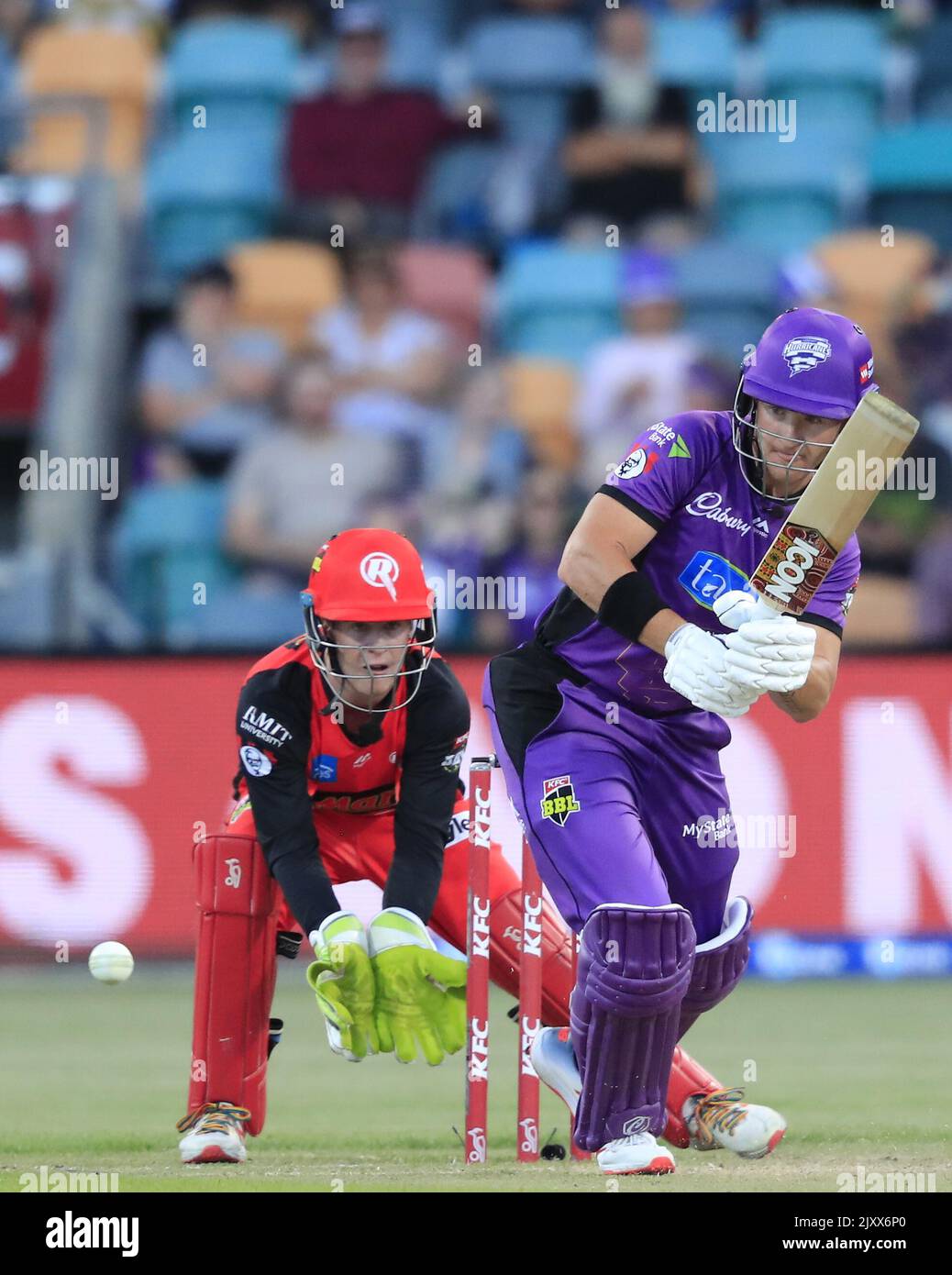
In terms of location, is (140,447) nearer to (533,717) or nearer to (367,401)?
(367,401)

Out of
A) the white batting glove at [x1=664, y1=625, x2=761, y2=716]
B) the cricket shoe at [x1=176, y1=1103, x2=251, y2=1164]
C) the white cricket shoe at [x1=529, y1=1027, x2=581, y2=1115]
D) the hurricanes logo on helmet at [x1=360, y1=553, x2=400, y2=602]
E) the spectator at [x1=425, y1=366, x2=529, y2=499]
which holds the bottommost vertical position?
the cricket shoe at [x1=176, y1=1103, x2=251, y2=1164]

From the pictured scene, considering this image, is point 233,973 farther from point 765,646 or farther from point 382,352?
point 382,352

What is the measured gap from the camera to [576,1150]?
5719mm

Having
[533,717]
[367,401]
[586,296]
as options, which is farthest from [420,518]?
[533,717]

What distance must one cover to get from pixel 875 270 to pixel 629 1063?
9270 millimetres

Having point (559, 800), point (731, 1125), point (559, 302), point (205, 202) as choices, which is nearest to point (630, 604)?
point (559, 800)

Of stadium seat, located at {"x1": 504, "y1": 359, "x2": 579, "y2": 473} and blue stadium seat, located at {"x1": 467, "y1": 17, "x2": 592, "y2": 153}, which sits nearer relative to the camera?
stadium seat, located at {"x1": 504, "y1": 359, "x2": 579, "y2": 473}

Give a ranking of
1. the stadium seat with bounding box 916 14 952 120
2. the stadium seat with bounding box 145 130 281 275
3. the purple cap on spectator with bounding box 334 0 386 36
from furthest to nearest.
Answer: the stadium seat with bounding box 916 14 952 120, the stadium seat with bounding box 145 130 281 275, the purple cap on spectator with bounding box 334 0 386 36

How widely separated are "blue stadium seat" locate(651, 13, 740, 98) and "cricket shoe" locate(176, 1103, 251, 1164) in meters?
9.93

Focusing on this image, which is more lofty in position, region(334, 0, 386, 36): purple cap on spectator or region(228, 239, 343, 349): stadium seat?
region(334, 0, 386, 36): purple cap on spectator

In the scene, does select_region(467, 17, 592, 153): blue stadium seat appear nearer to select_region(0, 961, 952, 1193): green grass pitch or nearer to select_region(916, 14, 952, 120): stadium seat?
select_region(916, 14, 952, 120): stadium seat

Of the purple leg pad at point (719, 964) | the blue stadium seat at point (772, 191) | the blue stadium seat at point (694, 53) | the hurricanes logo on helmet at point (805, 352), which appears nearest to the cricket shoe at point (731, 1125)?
the purple leg pad at point (719, 964)

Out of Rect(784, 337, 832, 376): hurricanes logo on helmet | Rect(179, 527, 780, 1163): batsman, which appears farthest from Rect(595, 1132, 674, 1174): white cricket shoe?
Rect(784, 337, 832, 376): hurricanes logo on helmet

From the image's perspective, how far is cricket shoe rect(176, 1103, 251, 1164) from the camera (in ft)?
18.9
